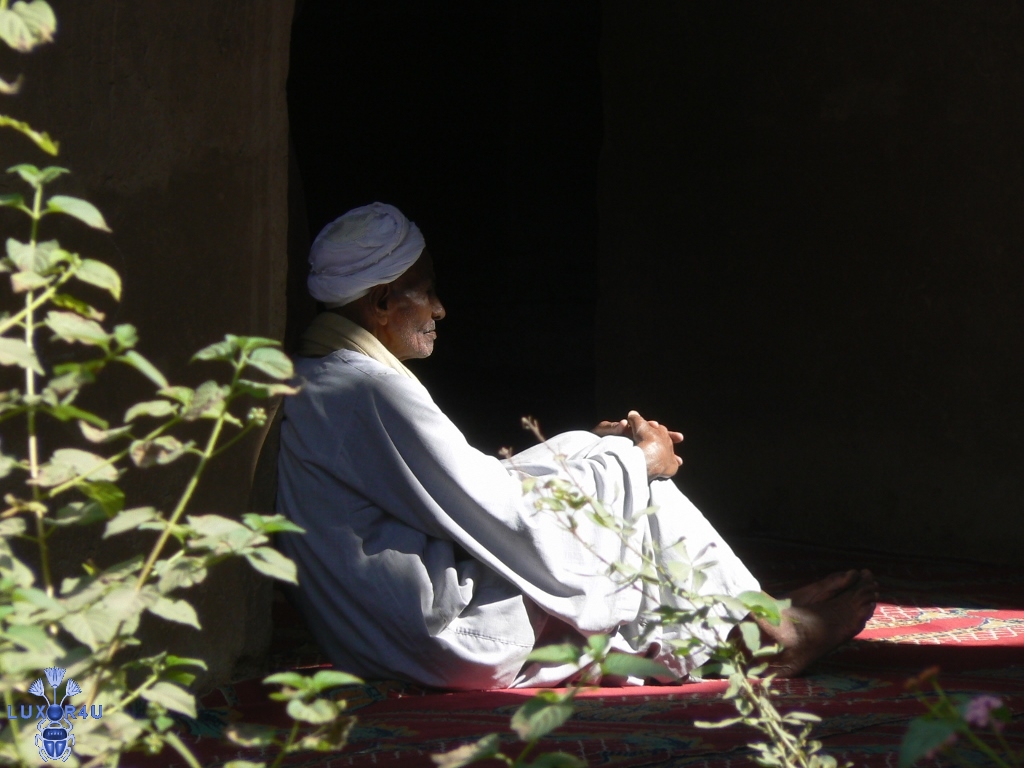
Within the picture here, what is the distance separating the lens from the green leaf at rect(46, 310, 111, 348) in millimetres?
1379

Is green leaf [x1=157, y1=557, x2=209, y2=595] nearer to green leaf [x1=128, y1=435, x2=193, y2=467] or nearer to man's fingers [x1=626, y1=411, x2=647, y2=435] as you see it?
green leaf [x1=128, y1=435, x2=193, y2=467]

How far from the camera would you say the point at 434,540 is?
129 inches

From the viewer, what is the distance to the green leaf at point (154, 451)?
4.73 ft

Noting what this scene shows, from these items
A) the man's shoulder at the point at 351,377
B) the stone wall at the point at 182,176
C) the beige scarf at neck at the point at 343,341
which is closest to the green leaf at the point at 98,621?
the stone wall at the point at 182,176

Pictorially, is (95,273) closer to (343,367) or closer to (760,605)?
(760,605)

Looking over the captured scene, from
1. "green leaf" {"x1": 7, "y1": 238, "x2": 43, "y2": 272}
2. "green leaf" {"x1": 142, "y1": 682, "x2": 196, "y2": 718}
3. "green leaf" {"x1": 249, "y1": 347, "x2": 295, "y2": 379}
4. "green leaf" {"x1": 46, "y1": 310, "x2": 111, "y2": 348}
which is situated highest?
"green leaf" {"x1": 7, "y1": 238, "x2": 43, "y2": 272}

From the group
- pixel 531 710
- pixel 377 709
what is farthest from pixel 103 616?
pixel 377 709

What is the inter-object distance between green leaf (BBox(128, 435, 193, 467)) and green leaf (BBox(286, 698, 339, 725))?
304 mm

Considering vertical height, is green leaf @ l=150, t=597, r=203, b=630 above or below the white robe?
above

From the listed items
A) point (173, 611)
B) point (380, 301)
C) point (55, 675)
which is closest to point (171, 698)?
point (173, 611)

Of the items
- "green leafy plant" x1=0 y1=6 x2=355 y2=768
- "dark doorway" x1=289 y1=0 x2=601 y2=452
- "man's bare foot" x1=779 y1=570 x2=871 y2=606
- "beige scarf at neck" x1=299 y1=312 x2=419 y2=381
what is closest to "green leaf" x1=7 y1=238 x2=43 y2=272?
"green leafy plant" x1=0 y1=6 x2=355 y2=768

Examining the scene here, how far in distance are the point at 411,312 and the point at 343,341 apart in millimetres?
220

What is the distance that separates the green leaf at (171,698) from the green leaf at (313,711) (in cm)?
13

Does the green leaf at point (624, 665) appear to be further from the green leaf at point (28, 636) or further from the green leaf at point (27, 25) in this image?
the green leaf at point (27, 25)
